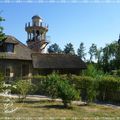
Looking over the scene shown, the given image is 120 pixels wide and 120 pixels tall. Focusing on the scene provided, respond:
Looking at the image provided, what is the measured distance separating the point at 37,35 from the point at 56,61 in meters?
14.1

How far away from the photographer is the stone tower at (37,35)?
184 feet

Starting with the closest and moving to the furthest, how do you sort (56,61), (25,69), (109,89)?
(109,89), (25,69), (56,61)

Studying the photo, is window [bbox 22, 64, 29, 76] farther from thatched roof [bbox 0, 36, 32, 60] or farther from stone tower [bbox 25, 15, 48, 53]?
stone tower [bbox 25, 15, 48, 53]

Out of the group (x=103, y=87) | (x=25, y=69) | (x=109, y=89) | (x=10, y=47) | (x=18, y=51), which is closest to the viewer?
(x=109, y=89)

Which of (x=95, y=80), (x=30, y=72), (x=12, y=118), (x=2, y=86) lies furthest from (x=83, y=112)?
(x=30, y=72)

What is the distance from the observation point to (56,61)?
1738 inches

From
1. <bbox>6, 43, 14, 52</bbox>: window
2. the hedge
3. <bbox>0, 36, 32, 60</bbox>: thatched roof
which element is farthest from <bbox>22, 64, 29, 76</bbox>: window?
the hedge

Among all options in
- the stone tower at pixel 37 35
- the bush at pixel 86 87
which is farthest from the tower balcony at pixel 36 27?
the bush at pixel 86 87

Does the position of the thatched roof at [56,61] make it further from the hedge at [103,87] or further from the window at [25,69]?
the hedge at [103,87]

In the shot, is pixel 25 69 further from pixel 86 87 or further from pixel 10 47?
pixel 86 87

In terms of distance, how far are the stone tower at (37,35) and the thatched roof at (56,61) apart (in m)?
10.7

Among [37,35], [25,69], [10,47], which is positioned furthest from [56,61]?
[37,35]

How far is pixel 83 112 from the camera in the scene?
1795cm

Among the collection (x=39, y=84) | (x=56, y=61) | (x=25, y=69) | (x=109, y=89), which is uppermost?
(x=56, y=61)
